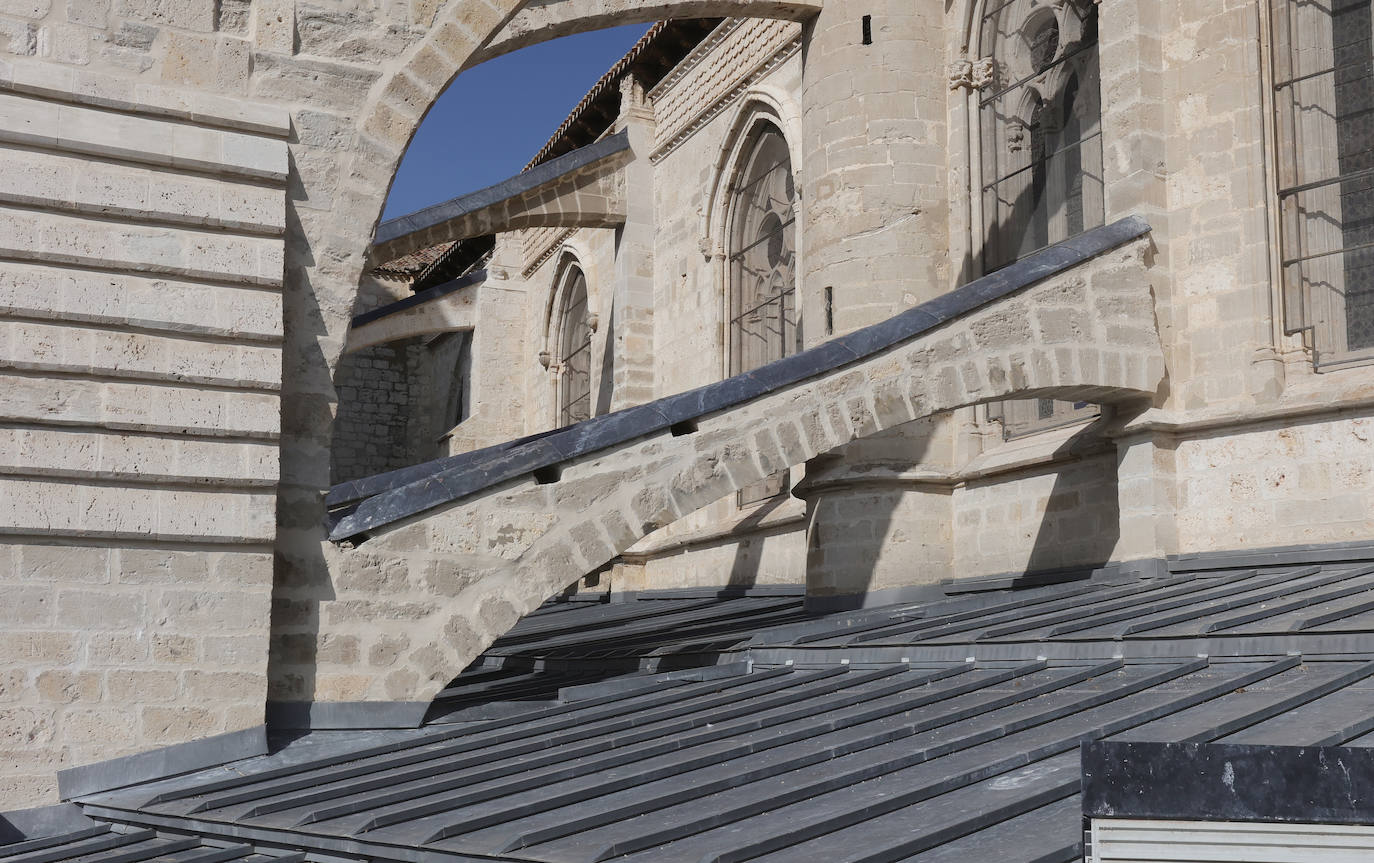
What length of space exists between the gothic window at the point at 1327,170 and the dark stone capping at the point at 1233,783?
19.2ft

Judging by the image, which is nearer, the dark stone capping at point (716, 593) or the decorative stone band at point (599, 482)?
the decorative stone band at point (599, 482)

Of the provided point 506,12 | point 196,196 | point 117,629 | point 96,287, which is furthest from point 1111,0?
point 117,629

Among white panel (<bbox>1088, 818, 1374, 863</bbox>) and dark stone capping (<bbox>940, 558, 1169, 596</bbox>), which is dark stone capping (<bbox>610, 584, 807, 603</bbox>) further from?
white panel (<bbox>1088, 818, 1374, 863</bbox>)

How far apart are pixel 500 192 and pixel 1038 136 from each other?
610cm

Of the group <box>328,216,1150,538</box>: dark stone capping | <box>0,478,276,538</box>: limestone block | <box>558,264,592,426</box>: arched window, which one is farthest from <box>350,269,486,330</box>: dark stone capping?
<box>0,478,276,538</box>: limestone block

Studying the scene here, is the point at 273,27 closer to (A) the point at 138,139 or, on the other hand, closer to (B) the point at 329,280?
(A) the point at 138,139

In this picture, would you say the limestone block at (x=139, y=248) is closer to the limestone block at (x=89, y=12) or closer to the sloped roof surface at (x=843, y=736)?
the limestone block at (x=89, y=12)

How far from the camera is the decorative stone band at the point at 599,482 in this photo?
256 inches

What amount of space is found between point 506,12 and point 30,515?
3318 millimetres

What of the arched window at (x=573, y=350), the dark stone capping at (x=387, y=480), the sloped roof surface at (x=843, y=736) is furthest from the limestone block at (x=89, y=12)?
the arched window at (x=573, y=350)

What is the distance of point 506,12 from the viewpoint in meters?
7.12

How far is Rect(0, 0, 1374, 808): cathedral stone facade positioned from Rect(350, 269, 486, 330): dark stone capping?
322 inches

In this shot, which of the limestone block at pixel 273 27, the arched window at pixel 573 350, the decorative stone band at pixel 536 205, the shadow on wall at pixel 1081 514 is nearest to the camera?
the limestone block at pixel 273 27

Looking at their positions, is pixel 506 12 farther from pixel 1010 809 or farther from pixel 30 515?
pixel 1010 809
